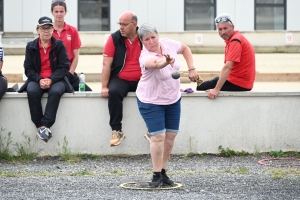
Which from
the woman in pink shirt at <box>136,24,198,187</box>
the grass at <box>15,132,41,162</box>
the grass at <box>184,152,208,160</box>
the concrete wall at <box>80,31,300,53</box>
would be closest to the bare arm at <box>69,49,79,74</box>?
the grass at <box>15,132,41,162</box>

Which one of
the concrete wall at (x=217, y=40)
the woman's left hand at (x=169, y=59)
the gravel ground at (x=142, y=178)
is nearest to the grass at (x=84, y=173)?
the gravel ground at (x=142, y=178)

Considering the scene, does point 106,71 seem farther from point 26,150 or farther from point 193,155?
point 193,155

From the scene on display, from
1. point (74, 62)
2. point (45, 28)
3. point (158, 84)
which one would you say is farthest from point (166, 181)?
point (74, 62)

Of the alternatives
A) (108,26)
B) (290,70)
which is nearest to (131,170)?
(290,70)

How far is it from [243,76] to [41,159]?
275 centimetres

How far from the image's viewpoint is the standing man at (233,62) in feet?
32.3

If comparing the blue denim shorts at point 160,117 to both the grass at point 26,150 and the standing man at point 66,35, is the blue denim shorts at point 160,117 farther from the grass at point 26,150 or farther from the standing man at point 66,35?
the standing man at point 66,35

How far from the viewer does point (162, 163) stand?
8133 millimetres

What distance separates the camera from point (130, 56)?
9906mm

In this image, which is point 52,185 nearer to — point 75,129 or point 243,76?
point 75,129

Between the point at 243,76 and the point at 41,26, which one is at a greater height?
the point at 41,26

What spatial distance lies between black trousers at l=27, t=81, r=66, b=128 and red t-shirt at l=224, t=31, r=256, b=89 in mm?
2150

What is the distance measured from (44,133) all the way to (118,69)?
1211 millimetres

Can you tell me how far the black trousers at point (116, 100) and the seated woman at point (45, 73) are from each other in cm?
62
